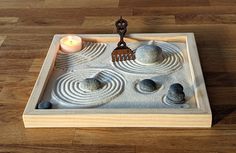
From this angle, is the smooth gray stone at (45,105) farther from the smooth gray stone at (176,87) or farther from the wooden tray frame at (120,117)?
the smooth gray stone at (176,87)

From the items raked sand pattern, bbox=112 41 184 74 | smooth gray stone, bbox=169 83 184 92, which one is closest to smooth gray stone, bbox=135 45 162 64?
raked sand pattern, bbox=112 41 184 74

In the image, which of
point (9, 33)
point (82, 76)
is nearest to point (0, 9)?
point (9, 33)

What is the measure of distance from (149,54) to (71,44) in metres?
0.23

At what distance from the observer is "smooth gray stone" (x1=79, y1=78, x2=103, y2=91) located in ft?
3.00

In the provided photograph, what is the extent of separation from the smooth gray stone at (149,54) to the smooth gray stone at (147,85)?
9 cm

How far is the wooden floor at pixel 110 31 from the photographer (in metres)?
0.82

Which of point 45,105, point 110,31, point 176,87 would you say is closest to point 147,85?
point 176,87

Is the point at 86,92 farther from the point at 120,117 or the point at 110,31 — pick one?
the point at 110,31

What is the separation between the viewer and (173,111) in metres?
0.83

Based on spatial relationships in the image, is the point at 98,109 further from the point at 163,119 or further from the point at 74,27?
the point at 74,27

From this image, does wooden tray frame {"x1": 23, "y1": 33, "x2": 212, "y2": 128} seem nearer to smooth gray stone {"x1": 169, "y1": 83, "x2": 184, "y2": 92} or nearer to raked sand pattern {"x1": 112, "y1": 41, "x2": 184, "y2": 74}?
smooth gray stone {"x1": 169, "y1": 83, "x2": 184, "y2": 92}

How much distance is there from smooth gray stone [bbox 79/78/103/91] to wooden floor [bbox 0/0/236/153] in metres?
0.11

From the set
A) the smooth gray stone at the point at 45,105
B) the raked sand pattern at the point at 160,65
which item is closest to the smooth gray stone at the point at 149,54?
the raked sand pattern at the point at 160,65

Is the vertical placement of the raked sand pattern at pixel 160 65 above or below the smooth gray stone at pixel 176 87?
below
